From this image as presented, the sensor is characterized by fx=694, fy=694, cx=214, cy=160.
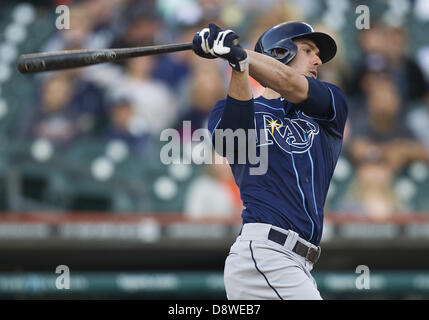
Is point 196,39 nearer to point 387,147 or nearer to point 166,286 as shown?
point 166,286

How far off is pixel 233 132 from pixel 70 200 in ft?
13.8

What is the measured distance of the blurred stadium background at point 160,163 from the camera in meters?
6.27

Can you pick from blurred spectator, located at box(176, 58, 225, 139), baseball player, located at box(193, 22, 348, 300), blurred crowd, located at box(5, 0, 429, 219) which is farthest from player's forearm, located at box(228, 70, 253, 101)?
blurred spectator, located at box(176, 58, 225, 139)

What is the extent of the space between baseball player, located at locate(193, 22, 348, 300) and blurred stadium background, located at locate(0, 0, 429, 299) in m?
3.59

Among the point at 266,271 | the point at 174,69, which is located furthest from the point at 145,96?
the point at 266,271

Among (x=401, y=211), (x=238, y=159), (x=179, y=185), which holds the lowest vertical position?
(x=238, y=159)

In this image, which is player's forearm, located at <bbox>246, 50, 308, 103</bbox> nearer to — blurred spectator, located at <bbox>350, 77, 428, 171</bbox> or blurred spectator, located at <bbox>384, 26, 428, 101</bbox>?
blurred spectator, located at <bbox>350, 77, 428, 171</bbox>

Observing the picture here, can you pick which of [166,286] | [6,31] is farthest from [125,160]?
[6,31]

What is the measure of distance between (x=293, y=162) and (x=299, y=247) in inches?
13.0

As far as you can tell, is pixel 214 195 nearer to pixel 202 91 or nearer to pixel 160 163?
pixel 160 163

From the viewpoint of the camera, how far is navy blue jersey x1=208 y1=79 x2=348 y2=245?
2654 millimetres

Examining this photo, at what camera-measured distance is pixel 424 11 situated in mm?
7746

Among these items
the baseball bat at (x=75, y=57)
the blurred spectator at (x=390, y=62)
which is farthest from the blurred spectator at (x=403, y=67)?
the baseball bat at (x=75, y=57)

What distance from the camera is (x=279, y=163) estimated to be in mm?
2693
